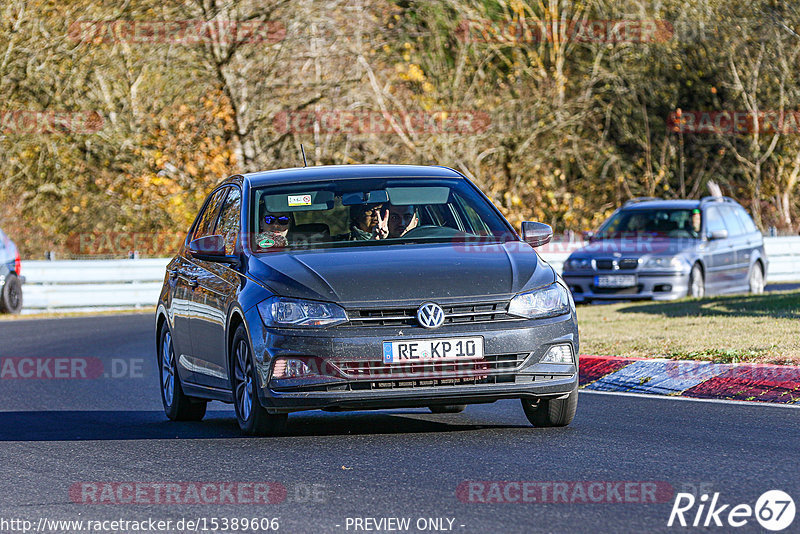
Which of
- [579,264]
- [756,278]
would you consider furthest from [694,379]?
[756,278]

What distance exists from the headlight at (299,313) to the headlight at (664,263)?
47.7ft

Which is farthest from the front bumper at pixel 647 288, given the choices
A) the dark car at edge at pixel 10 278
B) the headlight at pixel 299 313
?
the headlight at pixel 299 313

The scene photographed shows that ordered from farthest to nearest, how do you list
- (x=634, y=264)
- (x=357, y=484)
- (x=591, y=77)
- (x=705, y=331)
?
(x=591, y=77), (x=634, y=264), (x=705, y=331), (x=357, y=484)

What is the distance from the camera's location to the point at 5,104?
31.1 meters

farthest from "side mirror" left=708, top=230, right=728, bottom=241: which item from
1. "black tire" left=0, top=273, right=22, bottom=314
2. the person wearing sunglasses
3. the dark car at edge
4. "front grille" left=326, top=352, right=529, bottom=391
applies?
"front grille" left=326, top=352, right=529, bottom=391

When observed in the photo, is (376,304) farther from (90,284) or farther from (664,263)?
(90,284)

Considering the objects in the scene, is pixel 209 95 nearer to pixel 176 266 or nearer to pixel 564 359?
pixel 176 266

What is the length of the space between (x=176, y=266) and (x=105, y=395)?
8.04 ft

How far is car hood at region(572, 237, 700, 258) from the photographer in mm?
22344

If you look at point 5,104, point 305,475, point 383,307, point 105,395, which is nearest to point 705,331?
point 105,395

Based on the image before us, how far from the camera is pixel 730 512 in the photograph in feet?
19.5

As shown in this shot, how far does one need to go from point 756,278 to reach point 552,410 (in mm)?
16339

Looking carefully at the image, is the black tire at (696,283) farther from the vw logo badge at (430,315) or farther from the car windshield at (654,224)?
the vw logo badge at (430,315)

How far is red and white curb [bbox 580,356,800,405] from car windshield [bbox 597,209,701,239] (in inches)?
424
